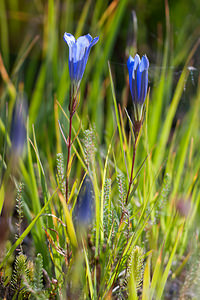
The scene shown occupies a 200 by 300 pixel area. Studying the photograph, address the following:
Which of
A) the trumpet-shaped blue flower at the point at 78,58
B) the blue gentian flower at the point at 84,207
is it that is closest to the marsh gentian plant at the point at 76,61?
the trumpet-shaped blue flower at the point at 78,58

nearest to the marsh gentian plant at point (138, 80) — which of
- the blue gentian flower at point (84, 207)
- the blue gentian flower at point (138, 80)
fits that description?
the blue gentian flower at point (138, 80)

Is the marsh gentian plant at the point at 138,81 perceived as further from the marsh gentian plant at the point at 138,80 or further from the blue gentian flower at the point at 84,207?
the blue gentian flower at the point at 84,207

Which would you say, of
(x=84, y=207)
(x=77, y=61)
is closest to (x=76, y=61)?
(x=77, y=61)

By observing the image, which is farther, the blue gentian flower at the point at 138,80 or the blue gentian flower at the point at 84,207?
the blue gentian flower at the point at 84,207

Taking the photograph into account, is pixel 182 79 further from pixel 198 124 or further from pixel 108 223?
pixel 108 223

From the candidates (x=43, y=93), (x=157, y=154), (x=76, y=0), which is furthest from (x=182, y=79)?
(x=76, y=0)

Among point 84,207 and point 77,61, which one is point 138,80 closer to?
point 77,61

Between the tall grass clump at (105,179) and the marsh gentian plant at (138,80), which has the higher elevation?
the marsh gentian plant at (138,80)

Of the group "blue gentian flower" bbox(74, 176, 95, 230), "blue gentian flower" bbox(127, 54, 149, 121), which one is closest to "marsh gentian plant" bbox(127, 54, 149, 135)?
"blue gentian flower" bbox(127, 54, 149, 121)

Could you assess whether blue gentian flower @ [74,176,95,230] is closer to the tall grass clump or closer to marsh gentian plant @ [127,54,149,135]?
the tall grass clump
